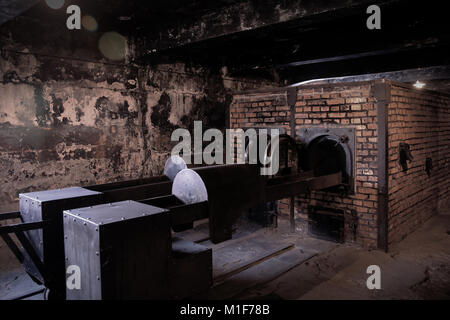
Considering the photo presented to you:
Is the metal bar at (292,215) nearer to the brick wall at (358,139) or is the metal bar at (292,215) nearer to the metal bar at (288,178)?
the brick wall at (358,139)

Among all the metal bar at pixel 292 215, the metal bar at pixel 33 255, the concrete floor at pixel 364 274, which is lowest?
the concrete floor at pixel 364 274

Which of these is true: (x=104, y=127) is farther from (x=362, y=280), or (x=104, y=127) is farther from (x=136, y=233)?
(x=362, y=280)

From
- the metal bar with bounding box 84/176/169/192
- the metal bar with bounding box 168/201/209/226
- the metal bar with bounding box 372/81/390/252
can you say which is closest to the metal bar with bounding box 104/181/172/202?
the metal bar with bounding box 84/176/169/192

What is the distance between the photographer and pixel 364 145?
4.25 meters

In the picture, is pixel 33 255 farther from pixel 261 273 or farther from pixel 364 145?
pixel 364 145

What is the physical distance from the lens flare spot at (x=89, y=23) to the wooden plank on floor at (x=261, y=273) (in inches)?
133

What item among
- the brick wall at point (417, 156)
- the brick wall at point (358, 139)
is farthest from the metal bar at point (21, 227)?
the brick wall at point (417, 156)

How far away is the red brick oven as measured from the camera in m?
4.16

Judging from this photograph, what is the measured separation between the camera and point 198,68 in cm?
605

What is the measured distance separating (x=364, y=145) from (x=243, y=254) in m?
Answer: 1.94

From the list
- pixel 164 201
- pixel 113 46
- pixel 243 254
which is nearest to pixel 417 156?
pixel 243 254

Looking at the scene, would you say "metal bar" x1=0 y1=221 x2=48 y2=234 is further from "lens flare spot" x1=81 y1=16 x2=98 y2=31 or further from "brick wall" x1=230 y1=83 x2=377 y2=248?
"brick wall" x1=230 y1=83 x2=377 y2=248

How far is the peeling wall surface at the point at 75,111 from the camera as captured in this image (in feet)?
13.0
